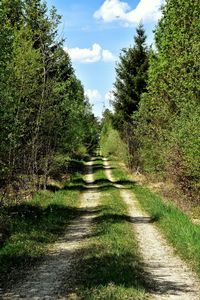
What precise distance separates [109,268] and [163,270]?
1816mm

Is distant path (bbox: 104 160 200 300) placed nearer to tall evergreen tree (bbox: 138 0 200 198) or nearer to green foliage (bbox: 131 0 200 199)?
green foliage (bbox: 131 0 200 199)

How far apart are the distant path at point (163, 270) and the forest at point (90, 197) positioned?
0.09ft

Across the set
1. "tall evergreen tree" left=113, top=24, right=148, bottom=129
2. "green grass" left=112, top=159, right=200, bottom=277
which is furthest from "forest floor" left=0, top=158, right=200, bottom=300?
"tall evergreen tree" left=113, top=24, right=148, bottom=129

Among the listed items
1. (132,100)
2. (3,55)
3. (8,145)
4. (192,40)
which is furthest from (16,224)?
(132,100)

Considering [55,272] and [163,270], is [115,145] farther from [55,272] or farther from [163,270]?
[55,272]

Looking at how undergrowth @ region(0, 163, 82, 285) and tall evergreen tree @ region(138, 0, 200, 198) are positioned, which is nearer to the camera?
undergrowth @ region(0, 163, 82, 285)

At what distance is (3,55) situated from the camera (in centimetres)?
1605

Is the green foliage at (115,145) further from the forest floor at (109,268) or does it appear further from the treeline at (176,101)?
the forest floor at (109,268)

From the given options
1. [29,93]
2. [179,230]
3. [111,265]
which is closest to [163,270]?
[111,265]

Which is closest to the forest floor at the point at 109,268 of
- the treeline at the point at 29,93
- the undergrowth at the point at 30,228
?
the undergrowth at the point at 30,228

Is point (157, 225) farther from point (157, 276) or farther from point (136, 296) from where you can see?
point (136, 296)

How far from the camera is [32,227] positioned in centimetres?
1883

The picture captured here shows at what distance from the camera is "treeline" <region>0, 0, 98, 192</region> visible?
56.0 feet

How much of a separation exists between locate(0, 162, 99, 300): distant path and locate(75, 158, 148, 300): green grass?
39 centimetres
